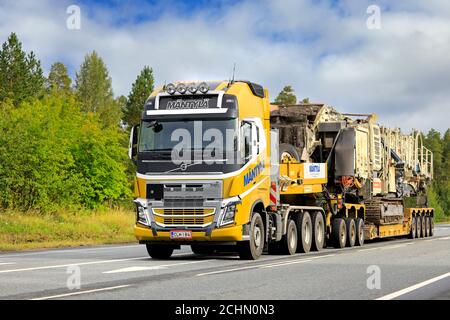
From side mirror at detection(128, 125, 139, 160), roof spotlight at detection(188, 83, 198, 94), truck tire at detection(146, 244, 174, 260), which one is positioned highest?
roof spotlight at detection(188, 83, 198, 94)

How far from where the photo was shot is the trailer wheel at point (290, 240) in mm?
19562

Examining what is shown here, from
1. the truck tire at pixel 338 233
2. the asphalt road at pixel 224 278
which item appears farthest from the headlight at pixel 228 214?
the truck tire at pixel 338 233

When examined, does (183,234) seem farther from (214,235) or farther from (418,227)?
(418,227)

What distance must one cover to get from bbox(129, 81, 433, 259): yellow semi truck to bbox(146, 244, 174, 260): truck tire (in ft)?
0.08

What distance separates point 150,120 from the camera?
56.3ft

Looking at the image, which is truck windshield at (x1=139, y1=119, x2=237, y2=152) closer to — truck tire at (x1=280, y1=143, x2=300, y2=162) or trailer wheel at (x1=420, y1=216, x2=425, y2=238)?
truck tire at (x1=280, y1=143, x2=300, y2=162)

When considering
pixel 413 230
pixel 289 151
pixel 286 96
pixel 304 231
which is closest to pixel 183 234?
pixel 304 231

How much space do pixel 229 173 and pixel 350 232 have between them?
28.4ft

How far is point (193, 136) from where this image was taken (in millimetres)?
16672

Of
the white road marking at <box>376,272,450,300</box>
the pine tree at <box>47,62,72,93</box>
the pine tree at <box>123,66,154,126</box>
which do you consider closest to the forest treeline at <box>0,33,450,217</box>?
the pine tree at <box>123,66,154,126</box>

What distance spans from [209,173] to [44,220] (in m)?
14.3

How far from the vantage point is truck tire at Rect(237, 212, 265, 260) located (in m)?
17.2
